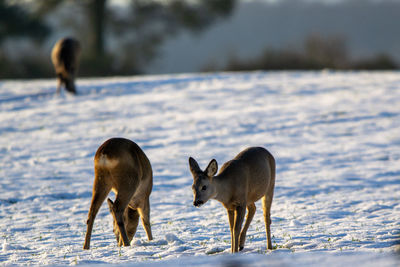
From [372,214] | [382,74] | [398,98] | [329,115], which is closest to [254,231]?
[372,214]

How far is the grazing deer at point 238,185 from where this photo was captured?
687 cm

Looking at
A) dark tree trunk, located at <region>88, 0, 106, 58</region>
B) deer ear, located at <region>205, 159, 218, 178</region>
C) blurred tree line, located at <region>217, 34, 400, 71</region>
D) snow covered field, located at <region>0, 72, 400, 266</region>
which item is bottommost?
snow covered field, located at <region>0, 72, 400, 266</region>

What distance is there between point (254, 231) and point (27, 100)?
51.3ft

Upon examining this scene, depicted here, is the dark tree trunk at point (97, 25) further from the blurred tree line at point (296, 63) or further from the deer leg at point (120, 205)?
the deer leg at point (120, 205)

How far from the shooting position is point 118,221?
25.2ft

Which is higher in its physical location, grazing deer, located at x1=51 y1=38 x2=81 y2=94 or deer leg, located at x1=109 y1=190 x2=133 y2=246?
grazing deer, located at x1=51 y1=38 x2=81 y2=94

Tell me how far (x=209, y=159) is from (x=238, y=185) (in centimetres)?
762

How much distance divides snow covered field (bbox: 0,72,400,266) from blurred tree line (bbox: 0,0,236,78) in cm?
1211

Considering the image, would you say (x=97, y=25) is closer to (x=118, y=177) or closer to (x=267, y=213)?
(x=118, y=177)

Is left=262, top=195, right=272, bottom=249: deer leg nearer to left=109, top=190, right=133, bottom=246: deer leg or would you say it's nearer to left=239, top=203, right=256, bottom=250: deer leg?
left=239, top=203, right=256, bottom=250: deer leg

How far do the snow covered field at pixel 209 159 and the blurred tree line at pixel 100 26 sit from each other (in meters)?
12.1

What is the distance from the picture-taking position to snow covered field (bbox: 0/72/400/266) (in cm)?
779

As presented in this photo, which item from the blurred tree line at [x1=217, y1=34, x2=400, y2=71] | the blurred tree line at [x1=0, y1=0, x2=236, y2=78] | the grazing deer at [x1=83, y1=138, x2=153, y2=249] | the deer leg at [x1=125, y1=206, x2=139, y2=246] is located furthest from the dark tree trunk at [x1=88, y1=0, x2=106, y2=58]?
the grazing deer at [x1=83, y1=138, x2=153, y2=249]

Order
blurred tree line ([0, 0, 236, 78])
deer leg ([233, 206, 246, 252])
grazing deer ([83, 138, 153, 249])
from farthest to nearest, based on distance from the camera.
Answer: blurred tree line ([0, 0, 236, 78]) → grazing deer ([83, 138, 153, 249]) → deer leg ([233, 206, 246, 252])
